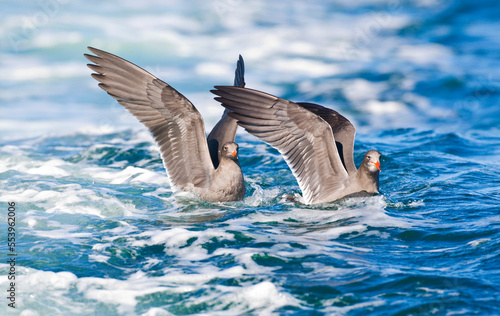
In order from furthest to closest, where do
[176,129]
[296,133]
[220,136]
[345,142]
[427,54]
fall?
[427,54] < [220,136] < [345,142] < [176,129] < [296,133]

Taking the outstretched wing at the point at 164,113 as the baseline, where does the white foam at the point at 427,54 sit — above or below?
above

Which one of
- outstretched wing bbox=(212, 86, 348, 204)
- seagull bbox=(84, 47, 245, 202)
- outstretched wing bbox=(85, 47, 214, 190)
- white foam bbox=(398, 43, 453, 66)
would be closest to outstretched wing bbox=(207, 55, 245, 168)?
seagull bbox=(84, 47, 245, 202)

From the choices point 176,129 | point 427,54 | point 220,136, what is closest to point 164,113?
point 176,129

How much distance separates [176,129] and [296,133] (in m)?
1.57

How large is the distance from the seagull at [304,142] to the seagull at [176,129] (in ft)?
1.79

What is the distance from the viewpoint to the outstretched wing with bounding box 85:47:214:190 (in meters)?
7.98

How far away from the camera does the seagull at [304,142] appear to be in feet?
25.8

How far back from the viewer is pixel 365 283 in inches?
217

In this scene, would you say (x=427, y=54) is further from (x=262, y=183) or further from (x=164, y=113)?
(x=164, y=113)

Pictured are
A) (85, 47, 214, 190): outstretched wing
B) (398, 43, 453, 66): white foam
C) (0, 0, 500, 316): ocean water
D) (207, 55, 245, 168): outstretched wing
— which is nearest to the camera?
(0, 0, 500, 316): ocean water

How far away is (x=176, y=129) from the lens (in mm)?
8297

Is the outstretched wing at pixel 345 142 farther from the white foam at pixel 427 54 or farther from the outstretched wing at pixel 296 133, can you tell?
the white foam at pixel 427 54

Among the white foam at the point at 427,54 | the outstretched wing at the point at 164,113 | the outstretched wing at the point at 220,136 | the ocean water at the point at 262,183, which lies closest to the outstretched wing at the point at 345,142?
the ocean water at the point at 262,183

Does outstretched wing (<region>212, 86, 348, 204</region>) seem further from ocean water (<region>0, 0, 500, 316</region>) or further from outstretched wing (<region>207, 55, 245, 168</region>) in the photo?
outstretched wing (<region>207, 55, 245, 168</region>)
